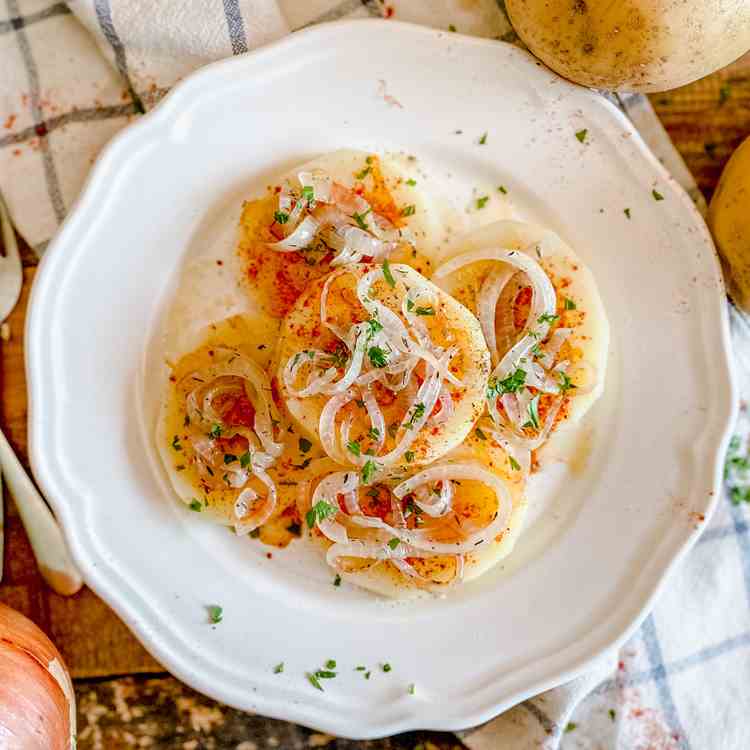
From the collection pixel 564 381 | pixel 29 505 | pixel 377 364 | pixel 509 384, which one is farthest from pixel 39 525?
pixel 564 381

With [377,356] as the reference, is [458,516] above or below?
below

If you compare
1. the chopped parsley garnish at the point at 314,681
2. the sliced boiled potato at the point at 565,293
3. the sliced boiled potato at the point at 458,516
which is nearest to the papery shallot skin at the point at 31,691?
the chopped parsley garnish at the point at 314,681

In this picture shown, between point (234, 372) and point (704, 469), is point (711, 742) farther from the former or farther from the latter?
point (234, 372)

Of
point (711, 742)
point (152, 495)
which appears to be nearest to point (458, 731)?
point (711, 742)

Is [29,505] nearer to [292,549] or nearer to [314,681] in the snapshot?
[292,549]

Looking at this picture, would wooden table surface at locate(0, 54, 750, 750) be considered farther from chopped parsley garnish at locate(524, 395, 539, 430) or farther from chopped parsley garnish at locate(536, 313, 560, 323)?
chopped parsley garnish at locate(524, 395, 539, 430)

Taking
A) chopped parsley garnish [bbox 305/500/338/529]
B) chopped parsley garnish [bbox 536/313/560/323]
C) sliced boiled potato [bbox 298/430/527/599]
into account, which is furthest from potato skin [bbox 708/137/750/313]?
Answer: chopped parsley garnish [bbox 305/500/338/529]
